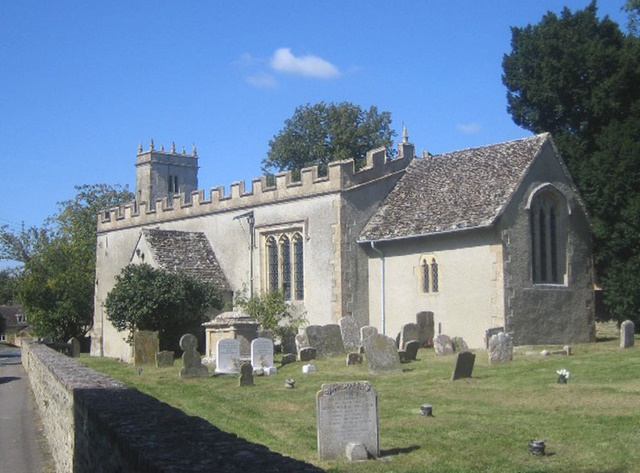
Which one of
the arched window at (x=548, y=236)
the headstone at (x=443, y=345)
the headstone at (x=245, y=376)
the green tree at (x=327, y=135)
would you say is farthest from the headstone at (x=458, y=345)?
the green tree at (x=327, y=135)

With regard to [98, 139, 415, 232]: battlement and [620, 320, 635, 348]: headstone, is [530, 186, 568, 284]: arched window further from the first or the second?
[98, 139, 415, 232]: battlement

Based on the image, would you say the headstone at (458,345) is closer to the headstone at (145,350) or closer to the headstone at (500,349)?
the headstone at (500,349)

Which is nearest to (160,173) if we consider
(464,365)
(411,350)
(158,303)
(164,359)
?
(158,303)

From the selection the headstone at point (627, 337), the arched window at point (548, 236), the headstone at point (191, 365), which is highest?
the arched window at point (548, 236)

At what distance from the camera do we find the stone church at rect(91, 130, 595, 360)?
28.3m

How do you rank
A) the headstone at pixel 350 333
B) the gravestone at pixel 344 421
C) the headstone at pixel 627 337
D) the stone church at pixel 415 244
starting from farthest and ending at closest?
the headstone at pixel 350 333, the stone church at pixel 415 244, the headstone at pixel 627 337, the gravestone at pixel 344 421

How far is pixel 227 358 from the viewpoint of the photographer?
84.3 ft

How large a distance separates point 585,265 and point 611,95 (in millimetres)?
6590

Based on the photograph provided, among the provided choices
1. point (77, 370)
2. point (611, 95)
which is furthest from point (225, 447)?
point (611, 95)

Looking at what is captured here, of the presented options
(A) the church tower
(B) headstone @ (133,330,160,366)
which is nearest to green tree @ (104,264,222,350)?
(B) headstone @ (133,330,160,366)

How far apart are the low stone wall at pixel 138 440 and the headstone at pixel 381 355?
10.2m

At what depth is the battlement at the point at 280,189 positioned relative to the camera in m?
32.6

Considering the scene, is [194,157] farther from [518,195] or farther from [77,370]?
[77,370]

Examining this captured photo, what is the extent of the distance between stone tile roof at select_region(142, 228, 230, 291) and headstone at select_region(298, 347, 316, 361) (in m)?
10.4
